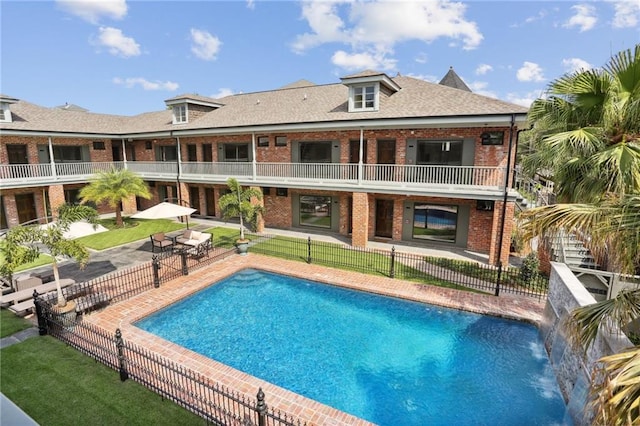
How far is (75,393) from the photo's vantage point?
6.72 metres

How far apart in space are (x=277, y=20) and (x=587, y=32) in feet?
45.2

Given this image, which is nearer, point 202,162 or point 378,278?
point 378,278

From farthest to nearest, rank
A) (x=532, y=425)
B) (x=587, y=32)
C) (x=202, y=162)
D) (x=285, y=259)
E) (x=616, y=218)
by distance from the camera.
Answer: (x=202, y=162) → (x=285, y=259) → (x=587, y=32) → (x=532, y=425) → (x=616, y=218)

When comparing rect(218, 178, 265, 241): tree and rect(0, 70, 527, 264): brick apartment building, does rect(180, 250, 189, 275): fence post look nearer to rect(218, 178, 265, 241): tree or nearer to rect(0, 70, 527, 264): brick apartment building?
rect(218, 178, 265, 241): tree

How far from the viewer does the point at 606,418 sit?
283cm

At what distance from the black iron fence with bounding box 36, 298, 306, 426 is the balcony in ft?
39.1

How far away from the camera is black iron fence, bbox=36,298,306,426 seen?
580cm

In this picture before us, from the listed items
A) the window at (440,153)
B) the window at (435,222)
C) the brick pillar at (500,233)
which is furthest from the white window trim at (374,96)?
the brick pillar at (500,233)

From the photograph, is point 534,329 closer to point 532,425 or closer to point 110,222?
point 532,425

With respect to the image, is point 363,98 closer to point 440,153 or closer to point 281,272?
point 440,153

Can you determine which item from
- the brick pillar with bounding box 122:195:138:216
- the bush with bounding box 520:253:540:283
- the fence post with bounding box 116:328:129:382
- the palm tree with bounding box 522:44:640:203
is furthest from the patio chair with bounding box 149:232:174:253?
the bush with bounding box 520:253:540:283

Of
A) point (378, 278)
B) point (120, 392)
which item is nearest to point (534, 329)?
point (378, 278)

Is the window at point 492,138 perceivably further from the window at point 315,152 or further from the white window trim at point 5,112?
the white window trim at point 5,112

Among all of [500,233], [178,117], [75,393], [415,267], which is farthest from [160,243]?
[500,233]
